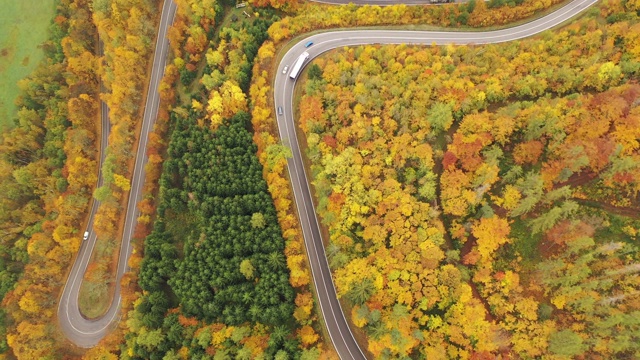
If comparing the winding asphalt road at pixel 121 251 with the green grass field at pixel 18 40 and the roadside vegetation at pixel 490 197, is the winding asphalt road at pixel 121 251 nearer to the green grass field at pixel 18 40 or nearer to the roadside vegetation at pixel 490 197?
the green grass field at pixel 18 40

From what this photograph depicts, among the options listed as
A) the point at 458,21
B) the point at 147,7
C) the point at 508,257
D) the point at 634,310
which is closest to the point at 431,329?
the point at 508,257

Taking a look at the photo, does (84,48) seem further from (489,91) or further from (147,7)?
(489,91)

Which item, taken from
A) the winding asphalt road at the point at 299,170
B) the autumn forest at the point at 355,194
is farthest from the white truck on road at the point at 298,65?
the autumn forest at the point at 355,194

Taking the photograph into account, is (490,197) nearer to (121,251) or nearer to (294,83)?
(294,83)

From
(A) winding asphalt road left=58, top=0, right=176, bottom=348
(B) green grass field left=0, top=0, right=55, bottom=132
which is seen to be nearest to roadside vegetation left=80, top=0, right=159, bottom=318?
(A) winding asphalt road left=58, top=0, right=176, bottom=348

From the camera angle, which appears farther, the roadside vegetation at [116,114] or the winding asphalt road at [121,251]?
the roadside vegetation at [116,114]
